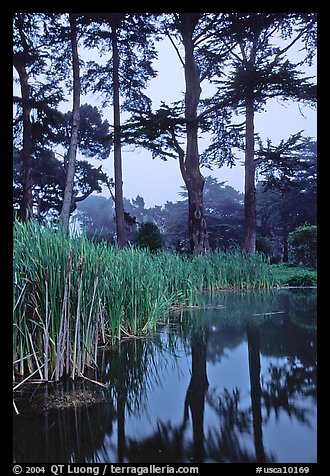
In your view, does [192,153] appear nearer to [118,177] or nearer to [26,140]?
[118,177]

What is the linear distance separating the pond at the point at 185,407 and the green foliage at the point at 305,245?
7191 mm

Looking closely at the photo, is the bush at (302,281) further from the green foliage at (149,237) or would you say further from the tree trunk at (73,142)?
the tree trunk at (73,142)

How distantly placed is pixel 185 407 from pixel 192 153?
6.84 meters

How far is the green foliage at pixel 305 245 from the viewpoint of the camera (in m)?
9.20

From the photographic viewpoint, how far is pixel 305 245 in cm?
934

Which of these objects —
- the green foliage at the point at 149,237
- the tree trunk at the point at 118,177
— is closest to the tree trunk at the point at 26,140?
the tree trunk at the point at 118,177

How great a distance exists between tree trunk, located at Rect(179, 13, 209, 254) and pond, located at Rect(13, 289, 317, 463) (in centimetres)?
529

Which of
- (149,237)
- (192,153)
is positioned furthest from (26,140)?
(192,153)
